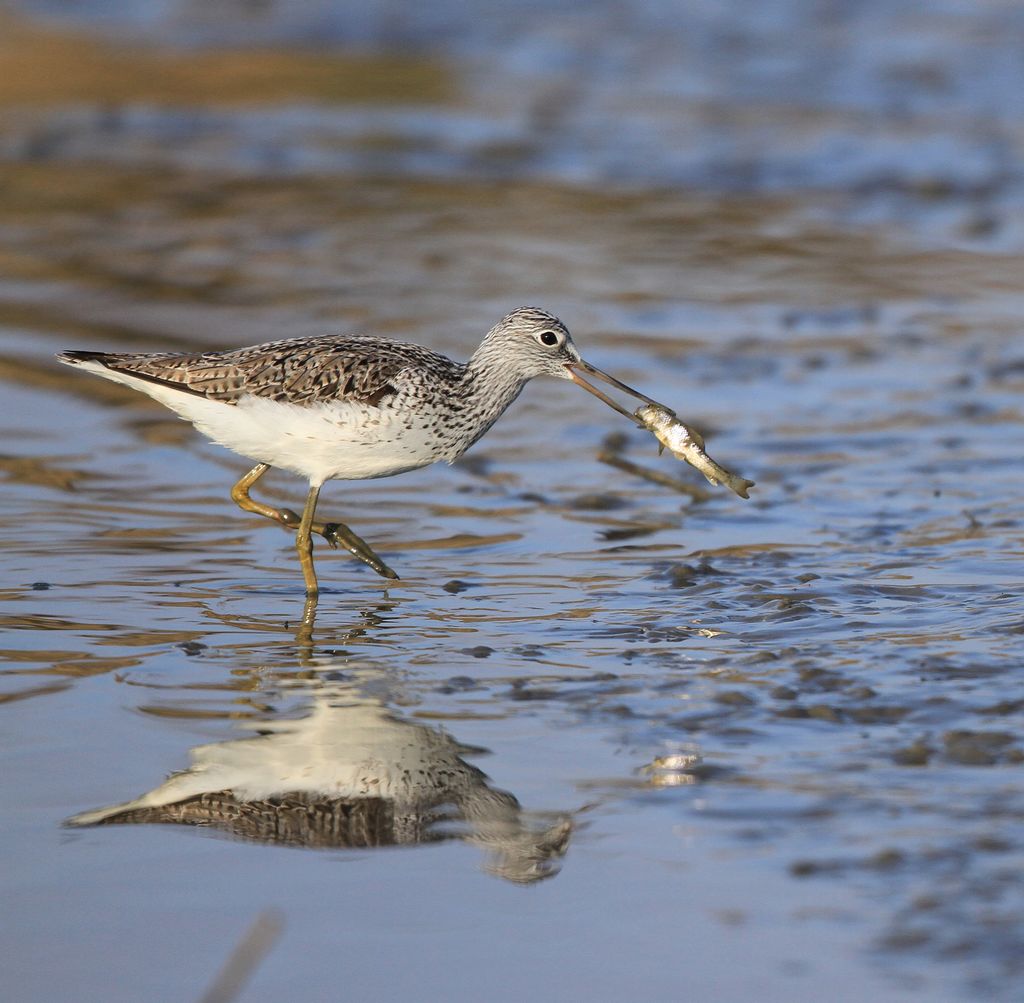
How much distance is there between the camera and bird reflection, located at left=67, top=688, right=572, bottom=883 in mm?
4902

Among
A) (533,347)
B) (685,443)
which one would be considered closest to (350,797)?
(685,443)

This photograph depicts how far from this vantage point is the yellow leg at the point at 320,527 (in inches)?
299

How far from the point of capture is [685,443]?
7473 mm

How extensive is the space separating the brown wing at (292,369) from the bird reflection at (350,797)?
203 cm

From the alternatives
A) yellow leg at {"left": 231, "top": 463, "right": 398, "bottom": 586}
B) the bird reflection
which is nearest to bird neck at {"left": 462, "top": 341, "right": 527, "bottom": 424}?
yellow leg at {"left": 231, "top": 463, "right": 398, "bottom": 586}

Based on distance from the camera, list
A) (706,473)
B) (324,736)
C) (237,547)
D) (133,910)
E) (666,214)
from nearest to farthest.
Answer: (133,910)
(324,736)
(706,473)
(237,547)
(666,214)

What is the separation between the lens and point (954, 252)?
13352 mm

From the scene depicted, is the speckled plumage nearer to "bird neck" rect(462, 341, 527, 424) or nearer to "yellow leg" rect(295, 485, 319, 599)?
"bird neck" rect(462, 341, 527, 424)

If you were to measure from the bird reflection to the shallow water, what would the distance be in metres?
0.02

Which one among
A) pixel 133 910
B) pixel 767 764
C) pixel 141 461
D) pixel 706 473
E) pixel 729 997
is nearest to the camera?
pixel 729 997

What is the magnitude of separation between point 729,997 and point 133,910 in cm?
154

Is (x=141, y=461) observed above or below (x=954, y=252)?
below

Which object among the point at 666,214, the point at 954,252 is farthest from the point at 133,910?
the point at 666,214

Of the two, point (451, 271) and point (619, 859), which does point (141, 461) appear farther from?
A: point (619, 859)
